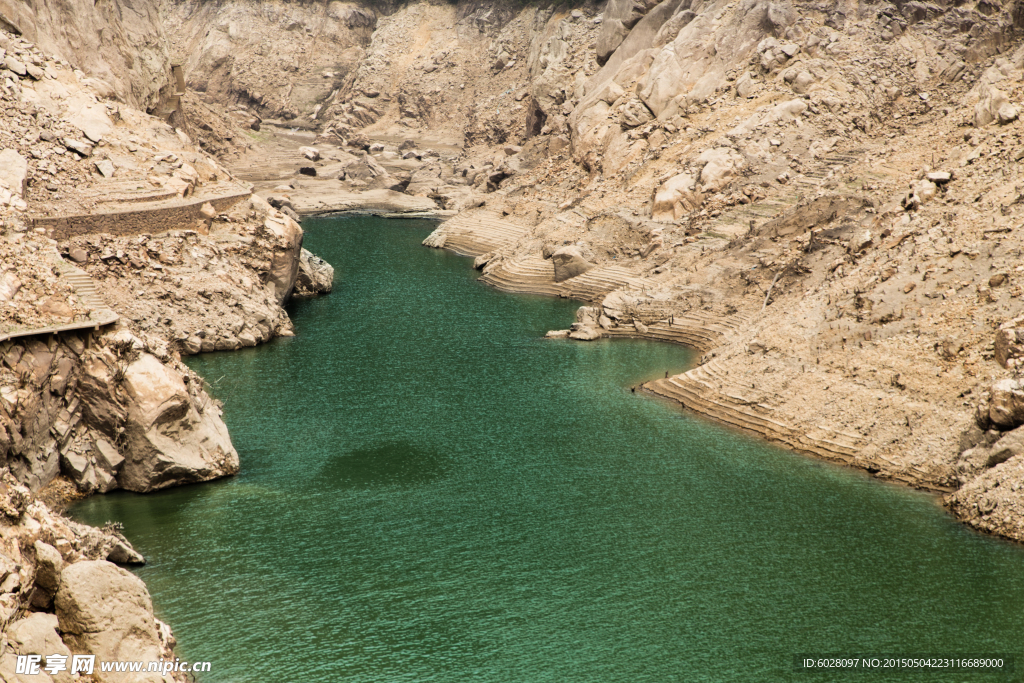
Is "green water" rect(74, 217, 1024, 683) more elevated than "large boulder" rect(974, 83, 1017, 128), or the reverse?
"large boulder" rect(974, 83, 1017, 128)

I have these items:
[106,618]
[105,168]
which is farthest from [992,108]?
[106,618]

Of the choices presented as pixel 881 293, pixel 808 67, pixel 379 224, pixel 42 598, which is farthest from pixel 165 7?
pixel 42 598

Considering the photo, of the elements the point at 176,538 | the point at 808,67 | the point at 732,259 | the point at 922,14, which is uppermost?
the point at 922,14

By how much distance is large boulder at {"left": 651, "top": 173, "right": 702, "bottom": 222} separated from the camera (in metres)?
54.7

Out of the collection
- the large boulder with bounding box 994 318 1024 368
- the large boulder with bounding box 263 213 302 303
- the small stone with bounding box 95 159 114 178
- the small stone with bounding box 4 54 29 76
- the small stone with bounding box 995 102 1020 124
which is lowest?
the large boulder with bounding box 263 213 302 303

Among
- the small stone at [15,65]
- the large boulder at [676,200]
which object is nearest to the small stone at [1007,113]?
the large boulder at [676,200]

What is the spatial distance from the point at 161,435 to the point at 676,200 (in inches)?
1385

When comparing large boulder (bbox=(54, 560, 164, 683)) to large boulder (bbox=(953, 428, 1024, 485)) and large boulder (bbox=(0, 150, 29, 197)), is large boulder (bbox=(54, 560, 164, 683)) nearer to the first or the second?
large boulder (bbox=(953, 428, 1024, 485))

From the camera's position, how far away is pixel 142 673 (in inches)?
675

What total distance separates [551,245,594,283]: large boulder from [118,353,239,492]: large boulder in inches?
1167

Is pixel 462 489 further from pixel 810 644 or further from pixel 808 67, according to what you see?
pixel 808 67

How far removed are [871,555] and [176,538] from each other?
60.0 ft

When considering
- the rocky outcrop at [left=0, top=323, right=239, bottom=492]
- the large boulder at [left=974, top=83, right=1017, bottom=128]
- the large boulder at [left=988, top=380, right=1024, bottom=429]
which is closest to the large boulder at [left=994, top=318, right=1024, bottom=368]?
the large boulder at [left=988, top=380, right=1024, bottom=429]

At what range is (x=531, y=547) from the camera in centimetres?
2503
